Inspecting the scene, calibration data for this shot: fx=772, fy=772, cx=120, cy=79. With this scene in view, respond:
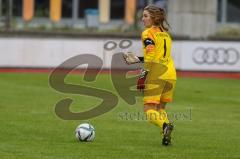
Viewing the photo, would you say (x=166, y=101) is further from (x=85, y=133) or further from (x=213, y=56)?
(x=213, y=56)

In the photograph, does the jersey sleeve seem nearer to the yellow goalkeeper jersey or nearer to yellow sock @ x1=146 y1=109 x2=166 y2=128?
the yellow goalkeeper jersey

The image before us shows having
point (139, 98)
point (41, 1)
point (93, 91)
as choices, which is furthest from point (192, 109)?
point (41, 1)

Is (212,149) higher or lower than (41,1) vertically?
higher

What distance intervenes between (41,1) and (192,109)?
87.7 feet

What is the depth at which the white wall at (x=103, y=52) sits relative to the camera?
30219 millimetres

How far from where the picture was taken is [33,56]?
30.3 m

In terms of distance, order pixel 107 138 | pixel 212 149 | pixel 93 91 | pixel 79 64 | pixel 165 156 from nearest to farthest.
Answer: pixel 165 156, pixel 212 149, pixel 107 138, pixel 93 91, pixel 79 64

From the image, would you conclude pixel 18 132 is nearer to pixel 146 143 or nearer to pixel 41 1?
pixel 146 143

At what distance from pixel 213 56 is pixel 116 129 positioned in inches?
682

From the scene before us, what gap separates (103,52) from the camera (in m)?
30.6

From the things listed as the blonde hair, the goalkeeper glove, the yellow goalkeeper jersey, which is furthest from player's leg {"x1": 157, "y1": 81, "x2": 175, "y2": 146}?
the blonde hair

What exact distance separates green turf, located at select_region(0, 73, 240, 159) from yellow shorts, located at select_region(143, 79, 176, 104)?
0.71m

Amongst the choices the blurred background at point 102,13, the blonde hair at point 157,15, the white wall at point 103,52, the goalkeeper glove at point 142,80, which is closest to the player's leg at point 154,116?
the goalkeeper glove at point 142,80

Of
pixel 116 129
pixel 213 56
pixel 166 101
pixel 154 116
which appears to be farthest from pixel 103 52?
pixel 154 116
